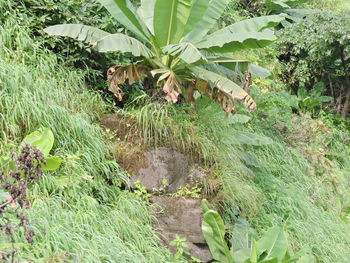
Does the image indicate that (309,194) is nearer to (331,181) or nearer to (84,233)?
(331,181)

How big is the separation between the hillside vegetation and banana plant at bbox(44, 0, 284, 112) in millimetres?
130

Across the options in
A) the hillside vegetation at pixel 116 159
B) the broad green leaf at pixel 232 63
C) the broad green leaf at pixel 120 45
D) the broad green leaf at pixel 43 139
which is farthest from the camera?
the broad green leaf at pixel 232 63

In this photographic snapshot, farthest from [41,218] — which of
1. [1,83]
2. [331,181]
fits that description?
[331,181]

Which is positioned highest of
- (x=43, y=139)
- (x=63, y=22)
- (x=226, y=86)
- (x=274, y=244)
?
(x=63, y=22)

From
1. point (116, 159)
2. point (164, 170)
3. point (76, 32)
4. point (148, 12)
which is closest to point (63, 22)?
point (76, 32)

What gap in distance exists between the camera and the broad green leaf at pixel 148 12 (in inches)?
255

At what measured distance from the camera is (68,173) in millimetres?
4844

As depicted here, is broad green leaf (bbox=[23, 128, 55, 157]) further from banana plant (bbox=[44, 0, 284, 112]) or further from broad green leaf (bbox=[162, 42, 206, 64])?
broad green leaf (bbox=[162, 42, 206, 64])

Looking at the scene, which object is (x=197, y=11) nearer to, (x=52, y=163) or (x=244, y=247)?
(x=52, y=163)

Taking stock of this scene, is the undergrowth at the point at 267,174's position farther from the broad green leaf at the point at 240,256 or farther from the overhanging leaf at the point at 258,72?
the overhanging leaf at the point at 258,72

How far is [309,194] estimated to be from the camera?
7.55 m

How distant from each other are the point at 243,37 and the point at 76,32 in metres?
2.09

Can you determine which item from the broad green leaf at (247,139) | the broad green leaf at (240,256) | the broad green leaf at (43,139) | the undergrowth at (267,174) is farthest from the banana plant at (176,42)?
the broad green leaf at (240,256)

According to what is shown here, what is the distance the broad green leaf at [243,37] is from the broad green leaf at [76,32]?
1357mm
